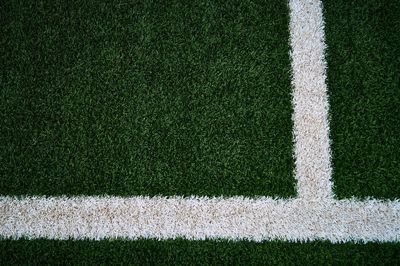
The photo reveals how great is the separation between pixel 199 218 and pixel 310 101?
68cm

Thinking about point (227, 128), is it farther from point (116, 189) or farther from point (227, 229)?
point (116, 189)

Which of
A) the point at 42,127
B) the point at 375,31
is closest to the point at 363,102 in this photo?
the point at 375,31

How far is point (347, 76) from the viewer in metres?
1.71

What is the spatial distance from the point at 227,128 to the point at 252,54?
37 centimetres

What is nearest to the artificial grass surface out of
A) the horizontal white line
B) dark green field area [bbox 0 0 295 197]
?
the horizontal white line

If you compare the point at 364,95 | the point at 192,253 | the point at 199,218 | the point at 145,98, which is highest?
the point at 364,95

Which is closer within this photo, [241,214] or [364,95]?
[241,214]

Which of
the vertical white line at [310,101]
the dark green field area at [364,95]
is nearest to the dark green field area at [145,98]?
the vertical white line at [310,101]

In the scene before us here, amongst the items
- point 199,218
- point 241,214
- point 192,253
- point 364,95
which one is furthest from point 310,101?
point 192,253

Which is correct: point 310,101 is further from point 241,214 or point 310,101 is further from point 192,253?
point 192,253

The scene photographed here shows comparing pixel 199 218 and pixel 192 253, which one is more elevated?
pixel 199 218

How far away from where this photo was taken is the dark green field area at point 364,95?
1.61 meters

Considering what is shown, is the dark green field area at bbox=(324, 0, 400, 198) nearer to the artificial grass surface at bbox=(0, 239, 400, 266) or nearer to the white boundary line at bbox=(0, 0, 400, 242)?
the white boundary line at bbox=(0, 0, 400, 242)

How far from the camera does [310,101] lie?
5.55 ft
